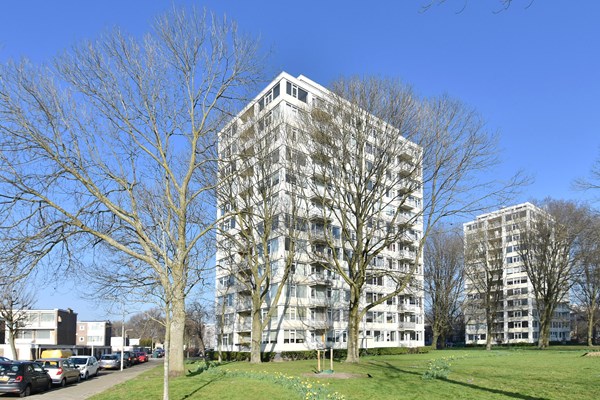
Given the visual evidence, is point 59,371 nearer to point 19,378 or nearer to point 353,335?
point 19,378

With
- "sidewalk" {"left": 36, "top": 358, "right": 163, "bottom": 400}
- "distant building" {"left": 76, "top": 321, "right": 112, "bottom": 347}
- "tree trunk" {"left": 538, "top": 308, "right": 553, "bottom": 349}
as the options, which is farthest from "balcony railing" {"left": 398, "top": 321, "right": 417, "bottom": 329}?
"distant building" {"left": 76, "top": 321, "right": 112, "bottom": 347}

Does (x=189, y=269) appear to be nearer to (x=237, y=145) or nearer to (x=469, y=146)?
(x=237, y=145)

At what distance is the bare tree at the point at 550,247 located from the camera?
197 ft

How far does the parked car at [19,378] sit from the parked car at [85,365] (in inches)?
439

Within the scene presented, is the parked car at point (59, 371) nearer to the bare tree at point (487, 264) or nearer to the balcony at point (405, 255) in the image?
the balcony at point (405, 255)

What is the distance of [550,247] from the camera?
212ft

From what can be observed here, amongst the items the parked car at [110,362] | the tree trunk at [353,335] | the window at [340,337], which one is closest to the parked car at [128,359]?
the parked car at [110,362]

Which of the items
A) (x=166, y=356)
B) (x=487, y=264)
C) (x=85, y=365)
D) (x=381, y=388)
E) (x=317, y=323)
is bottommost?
(x=85, y=365)

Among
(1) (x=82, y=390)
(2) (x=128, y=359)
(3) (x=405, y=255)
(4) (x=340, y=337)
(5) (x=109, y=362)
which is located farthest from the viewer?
(3) (x=405, y=255)

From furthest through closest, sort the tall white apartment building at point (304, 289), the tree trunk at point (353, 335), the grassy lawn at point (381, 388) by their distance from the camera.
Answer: the tall white apartment building at point (304, 289) → the tree trunk at point (353, 335) → the grassy lawn at point (381, 388)

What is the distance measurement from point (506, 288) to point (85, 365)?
10253 cm

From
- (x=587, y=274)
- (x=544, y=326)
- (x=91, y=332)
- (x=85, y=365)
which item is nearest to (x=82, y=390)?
(x=85, y=365)

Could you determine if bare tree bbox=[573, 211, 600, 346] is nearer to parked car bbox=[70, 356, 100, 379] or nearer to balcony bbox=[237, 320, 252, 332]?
balcony bbox=[237, 320, 252, 332]

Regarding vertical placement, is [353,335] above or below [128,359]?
above
